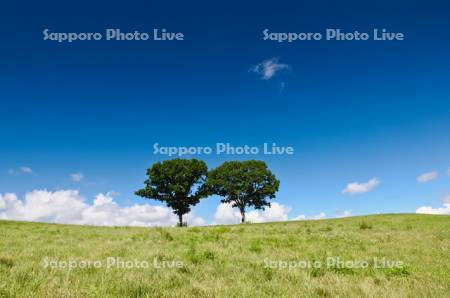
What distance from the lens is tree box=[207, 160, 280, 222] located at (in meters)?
63.8

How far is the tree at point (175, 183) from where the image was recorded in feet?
201

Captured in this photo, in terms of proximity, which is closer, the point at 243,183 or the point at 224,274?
the point at 224,274

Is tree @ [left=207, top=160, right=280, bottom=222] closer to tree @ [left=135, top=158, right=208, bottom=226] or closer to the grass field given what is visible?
tree @ [left=135, top=158, right=208, bottom=226]

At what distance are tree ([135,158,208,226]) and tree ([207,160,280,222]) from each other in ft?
11.3

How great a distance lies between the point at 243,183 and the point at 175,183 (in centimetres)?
1207

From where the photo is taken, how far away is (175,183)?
61.6 metres

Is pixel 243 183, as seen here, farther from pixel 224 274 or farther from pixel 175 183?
pixel 224 274

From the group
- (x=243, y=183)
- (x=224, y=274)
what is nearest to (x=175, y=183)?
(x=243, y=183)

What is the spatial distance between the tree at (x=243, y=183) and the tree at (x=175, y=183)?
3.44m

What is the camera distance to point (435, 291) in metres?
7.22

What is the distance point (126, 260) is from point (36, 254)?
3.16 meters

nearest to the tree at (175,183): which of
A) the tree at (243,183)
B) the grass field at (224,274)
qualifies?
the tree at (243,183)

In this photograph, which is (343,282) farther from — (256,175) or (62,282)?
(256,175)

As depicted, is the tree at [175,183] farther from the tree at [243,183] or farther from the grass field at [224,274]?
the grass field at [224,274]
